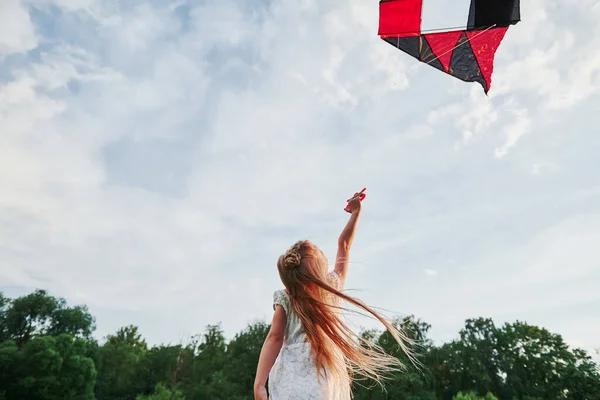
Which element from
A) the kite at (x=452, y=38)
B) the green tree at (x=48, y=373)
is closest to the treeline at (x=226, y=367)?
the green tree at (x=48, y=373)

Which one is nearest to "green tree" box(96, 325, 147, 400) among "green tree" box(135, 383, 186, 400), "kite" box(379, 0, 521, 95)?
"green tree" box(135, 383, 186, 400)

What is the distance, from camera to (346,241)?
3266 mm

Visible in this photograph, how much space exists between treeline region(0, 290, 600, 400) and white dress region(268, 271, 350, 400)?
1221 inches

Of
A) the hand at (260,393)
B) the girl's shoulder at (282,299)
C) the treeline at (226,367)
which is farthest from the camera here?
the treeline at (226,367)

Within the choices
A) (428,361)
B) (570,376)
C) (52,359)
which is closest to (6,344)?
(52,359)

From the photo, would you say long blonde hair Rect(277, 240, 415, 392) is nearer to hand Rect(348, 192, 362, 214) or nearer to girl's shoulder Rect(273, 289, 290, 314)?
girl's shoulder Rect(273, 289, 290, 314)

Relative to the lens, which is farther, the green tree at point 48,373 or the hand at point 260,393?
the green tree at point 48,373

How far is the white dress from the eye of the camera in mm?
2373

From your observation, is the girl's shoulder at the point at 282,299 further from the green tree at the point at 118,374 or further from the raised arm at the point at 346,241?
the green tree at the point at 118,374

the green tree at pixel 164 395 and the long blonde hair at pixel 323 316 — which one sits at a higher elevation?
the green tree at pixel 164 395

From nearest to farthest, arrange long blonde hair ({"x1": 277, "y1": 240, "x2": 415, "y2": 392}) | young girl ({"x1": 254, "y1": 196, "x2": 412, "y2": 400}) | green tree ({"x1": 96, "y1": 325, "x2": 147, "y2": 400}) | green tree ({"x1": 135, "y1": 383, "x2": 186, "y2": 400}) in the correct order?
1. young girl ({"x1": 254, "y1": 196, "x2": 412, "y2": 400})
2. long blonde hair ({"x1": 277, "y1": 240, "x2": 415, "y2": 392})
3. green tree ({"x1": 135, "y1": 383, "x2": 186, "y2": 400})
4. green tree ({"x1": 96, "y1": 325, "x2": 147, "y2": 400})

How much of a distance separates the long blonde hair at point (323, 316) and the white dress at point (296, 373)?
0.04 meters

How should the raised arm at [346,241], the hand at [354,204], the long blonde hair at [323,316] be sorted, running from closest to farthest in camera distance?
the long blonde hair at [323,316] < the raised arm at [346,241] < the hand at [354,204]

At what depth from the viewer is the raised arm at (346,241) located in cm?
314
